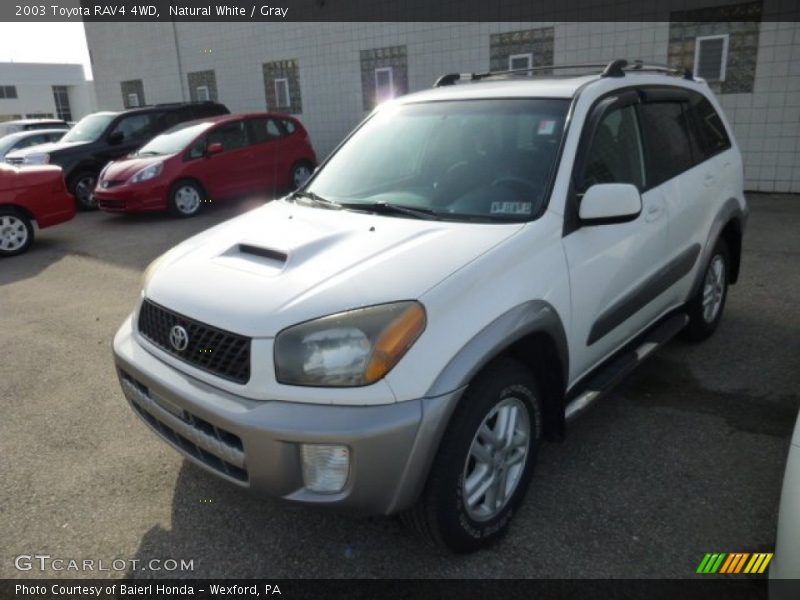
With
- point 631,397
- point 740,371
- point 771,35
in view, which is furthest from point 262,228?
point 771,35

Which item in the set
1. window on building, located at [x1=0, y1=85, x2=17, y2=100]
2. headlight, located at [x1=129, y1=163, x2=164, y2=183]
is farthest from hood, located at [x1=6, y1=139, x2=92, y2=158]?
window on building, located at [x1=0, y1=85, x2=17, y2=100]

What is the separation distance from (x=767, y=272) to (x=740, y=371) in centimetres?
251

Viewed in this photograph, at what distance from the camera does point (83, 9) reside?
2128 centimetres

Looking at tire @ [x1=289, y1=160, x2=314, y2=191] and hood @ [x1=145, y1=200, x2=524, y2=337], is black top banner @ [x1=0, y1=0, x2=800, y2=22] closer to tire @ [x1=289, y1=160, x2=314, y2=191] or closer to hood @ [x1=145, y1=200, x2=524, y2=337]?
tire @ [x1=289, y1=160, x2=314, y2=191]

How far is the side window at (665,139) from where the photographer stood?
3.53m

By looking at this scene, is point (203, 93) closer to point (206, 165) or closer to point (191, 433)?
point (206, 165)

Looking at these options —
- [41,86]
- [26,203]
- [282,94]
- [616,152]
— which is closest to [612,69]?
[616,152]

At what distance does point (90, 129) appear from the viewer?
1197 cm

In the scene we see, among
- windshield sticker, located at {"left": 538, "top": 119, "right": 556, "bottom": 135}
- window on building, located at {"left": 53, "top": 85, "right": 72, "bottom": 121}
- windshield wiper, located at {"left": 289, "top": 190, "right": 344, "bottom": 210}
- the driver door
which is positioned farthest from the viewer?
window on building, located at {"left": 53, "top": 85, "right": 72, "bottom": 121}

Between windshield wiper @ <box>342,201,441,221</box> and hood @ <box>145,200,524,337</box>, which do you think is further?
windshield wiper @ <box>342,201,441,221</box>

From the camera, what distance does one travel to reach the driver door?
2.83 m

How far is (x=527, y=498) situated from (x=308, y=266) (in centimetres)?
142

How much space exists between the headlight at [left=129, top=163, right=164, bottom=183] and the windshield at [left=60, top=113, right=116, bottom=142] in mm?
2588

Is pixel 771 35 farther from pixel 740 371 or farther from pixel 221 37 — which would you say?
pixel 221 37
